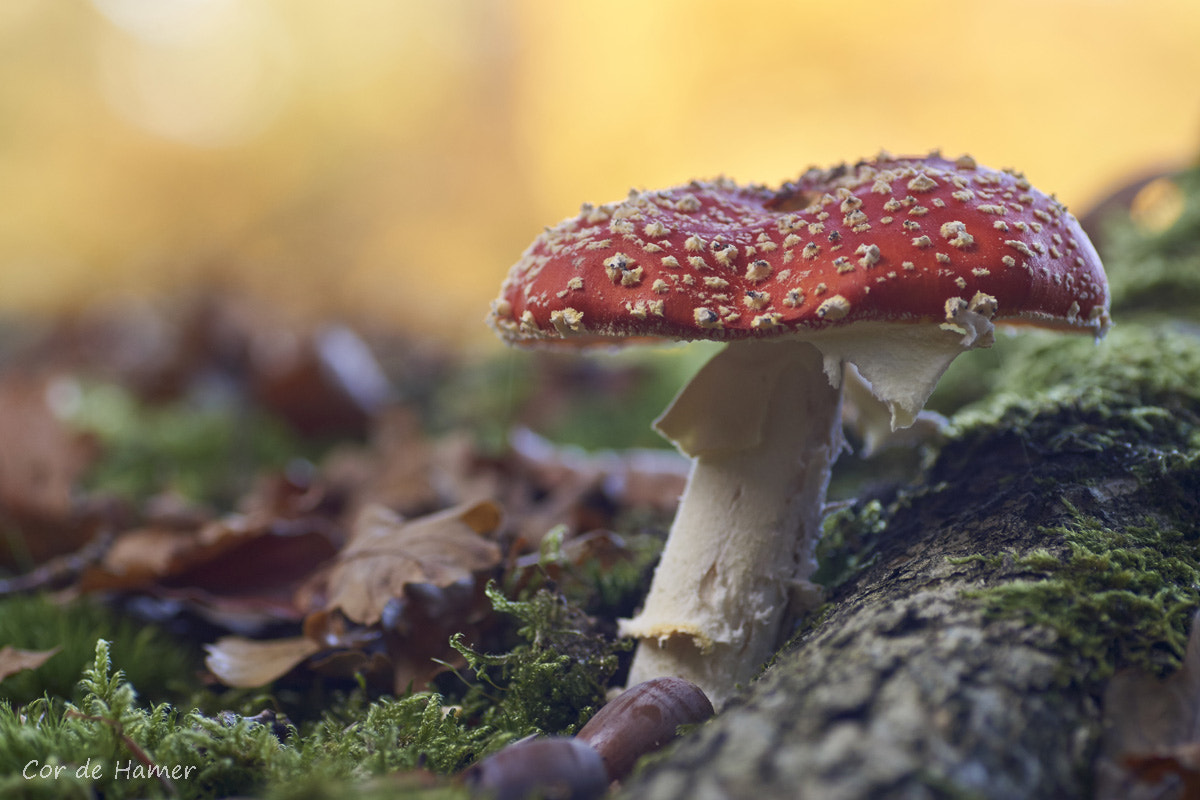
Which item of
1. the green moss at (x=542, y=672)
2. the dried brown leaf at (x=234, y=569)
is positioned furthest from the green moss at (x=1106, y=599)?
the dried brown leaf at (x=234, y=569)

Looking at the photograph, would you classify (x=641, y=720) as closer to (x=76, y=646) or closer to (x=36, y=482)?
(x=76, y=646)

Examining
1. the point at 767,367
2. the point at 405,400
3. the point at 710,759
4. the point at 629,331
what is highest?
the point at 629,331

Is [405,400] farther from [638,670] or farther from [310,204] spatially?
[310,204]

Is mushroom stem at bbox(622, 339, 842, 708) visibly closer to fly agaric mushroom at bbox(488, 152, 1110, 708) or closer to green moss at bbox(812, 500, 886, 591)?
fly agaric mushroom at bbox(488, 152, 1110, 708)

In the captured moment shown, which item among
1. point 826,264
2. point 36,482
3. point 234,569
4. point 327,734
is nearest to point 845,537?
point 826,264

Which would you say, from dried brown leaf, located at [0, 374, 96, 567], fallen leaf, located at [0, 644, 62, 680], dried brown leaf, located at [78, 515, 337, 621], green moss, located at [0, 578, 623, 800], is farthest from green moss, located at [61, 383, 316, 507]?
green moss, located at [0, 578, 623, 800]

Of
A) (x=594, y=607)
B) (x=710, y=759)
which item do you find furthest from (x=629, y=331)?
(x=594, y=607)
